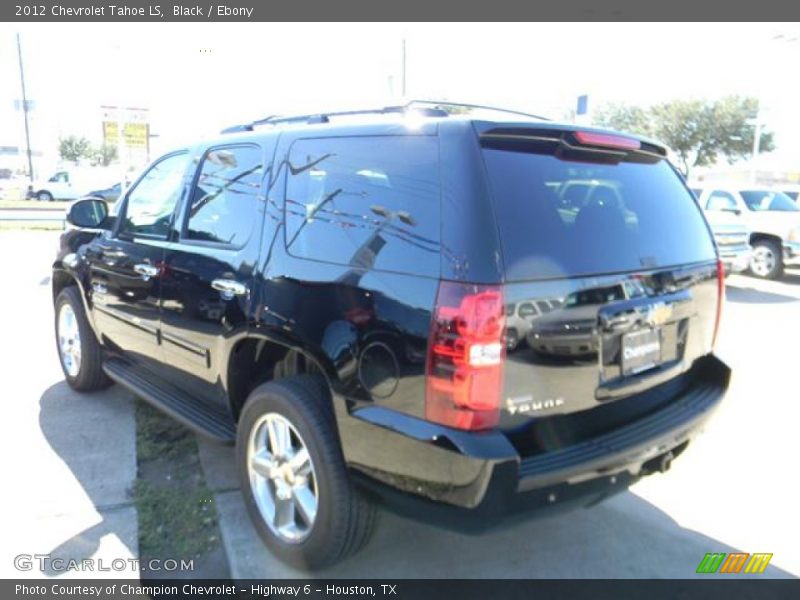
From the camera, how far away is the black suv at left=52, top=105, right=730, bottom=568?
2176 millimetres

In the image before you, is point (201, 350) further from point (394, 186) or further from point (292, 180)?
point (394, 186)

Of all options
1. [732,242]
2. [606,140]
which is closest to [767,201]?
[732,242]

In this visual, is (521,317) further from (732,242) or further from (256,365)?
(732,242)

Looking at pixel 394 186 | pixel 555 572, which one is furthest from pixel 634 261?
pixel 555 572

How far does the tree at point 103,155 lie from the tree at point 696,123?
5785 centimetres

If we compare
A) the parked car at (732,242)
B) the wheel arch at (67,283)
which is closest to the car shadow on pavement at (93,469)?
the wheel arch at (67,283)

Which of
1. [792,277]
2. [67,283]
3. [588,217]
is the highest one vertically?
[588,217]

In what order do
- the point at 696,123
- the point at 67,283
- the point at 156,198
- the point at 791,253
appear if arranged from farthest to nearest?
the point at 696,123 → the point at 791,253 → the point at 67,283 → the point at 156,198

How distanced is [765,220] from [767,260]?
771 millimetres

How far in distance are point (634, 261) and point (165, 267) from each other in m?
2.57

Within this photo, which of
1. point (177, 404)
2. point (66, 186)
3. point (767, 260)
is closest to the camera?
point (177, 404)

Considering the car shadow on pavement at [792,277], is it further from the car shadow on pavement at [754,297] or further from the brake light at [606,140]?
the brake light at [606,140]

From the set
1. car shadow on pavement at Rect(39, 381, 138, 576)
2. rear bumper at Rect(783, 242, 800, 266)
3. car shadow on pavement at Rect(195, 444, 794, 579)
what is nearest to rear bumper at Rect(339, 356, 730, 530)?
car shadow on pavement at Rect(195, 444, 794, 579)

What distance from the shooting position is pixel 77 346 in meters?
4.88
